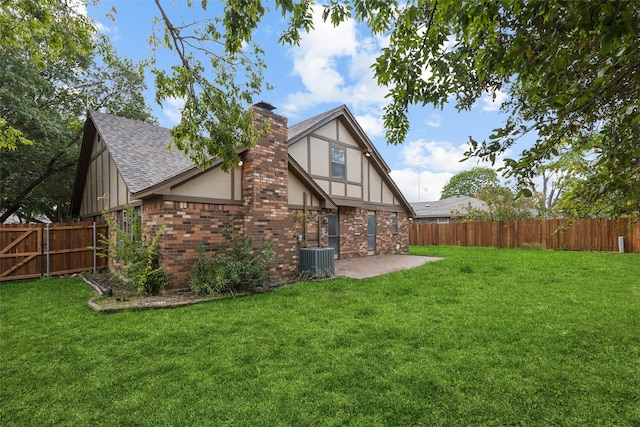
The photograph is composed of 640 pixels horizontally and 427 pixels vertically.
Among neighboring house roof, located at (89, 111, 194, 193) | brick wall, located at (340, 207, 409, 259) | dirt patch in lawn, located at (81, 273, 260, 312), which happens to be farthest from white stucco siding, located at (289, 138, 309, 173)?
dirt patch in lawn, located at (81, 273, 260, 312)

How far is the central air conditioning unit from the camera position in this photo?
9.13m

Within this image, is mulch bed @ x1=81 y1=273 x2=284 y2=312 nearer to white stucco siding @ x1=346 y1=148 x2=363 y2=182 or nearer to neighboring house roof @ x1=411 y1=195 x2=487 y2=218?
white stucco siding @ x1=346 y1=148 x2=363 y2=182

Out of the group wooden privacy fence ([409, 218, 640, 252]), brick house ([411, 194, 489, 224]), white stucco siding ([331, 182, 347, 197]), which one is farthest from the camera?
brick house ([411, 194, 489, 224])

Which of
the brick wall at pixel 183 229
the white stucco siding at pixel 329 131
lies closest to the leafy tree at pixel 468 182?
the white stucco siding at pixel 329 131

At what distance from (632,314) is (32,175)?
72.3 feet

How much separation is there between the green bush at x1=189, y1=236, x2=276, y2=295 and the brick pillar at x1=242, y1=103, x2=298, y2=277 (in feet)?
1.96

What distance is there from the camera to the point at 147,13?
16.2 ft

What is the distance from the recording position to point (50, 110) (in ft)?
50.8

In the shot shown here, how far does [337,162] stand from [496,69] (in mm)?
11604

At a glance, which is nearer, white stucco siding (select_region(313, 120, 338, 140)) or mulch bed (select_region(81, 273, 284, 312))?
mulch bed (select_region(81, 273, 284, 312))

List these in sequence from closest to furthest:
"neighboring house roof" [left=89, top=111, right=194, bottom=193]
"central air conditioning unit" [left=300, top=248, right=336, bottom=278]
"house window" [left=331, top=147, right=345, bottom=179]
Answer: "neighboring house roof" [left=89, top=111, right=194, bottom=193] → "central air conditioning unit" [left=300, top=248, right=336, bottom=278] → "house window" [left=331, top=147, right=345, bottom=179]

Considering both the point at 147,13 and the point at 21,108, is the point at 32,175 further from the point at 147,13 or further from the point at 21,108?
the point at 147,13

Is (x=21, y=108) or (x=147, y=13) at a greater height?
(x=21, y=108)

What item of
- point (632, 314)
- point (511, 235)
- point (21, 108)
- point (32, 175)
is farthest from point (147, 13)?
point (511, 235)
